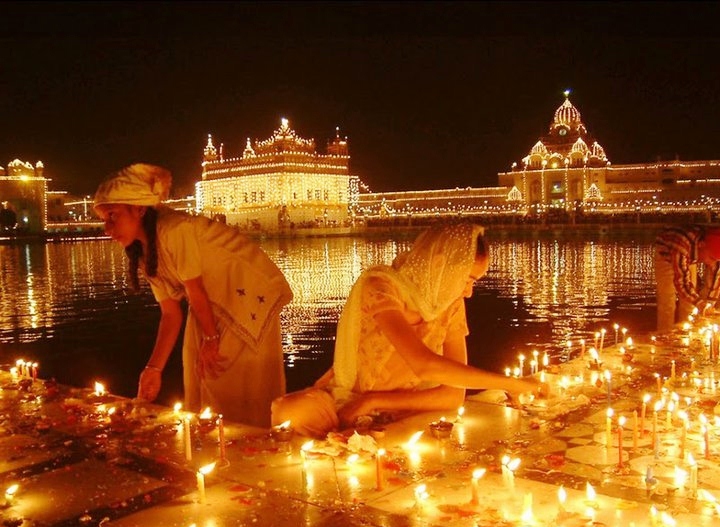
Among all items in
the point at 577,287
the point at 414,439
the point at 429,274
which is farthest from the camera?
the point at 577,287

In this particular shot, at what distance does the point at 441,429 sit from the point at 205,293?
170cm

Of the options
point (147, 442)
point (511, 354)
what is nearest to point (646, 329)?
point (511, 354)

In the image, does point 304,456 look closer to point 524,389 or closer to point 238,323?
point 524,389

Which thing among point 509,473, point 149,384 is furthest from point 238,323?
point 509,473

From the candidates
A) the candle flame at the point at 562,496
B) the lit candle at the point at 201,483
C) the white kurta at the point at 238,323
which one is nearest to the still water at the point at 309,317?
the white kurta at the point at 238,323

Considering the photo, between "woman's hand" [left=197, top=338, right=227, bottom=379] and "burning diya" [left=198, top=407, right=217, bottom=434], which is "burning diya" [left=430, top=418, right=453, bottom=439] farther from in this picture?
"woman's hand" [left=197, top=338, right=227, bottom=379]

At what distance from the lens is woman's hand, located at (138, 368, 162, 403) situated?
4207 millimetres

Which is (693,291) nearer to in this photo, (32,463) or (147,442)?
(147,442)

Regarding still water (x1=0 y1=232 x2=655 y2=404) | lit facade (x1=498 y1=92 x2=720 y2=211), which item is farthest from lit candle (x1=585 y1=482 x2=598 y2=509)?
lit facade (x1=498 y1=92 x2=720 y2=211)

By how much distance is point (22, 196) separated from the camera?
312 feet

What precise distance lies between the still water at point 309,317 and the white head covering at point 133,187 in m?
4.90

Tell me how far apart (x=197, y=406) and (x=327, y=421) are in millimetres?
1415

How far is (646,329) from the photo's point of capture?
11.5m

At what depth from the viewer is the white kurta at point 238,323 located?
4508mm
